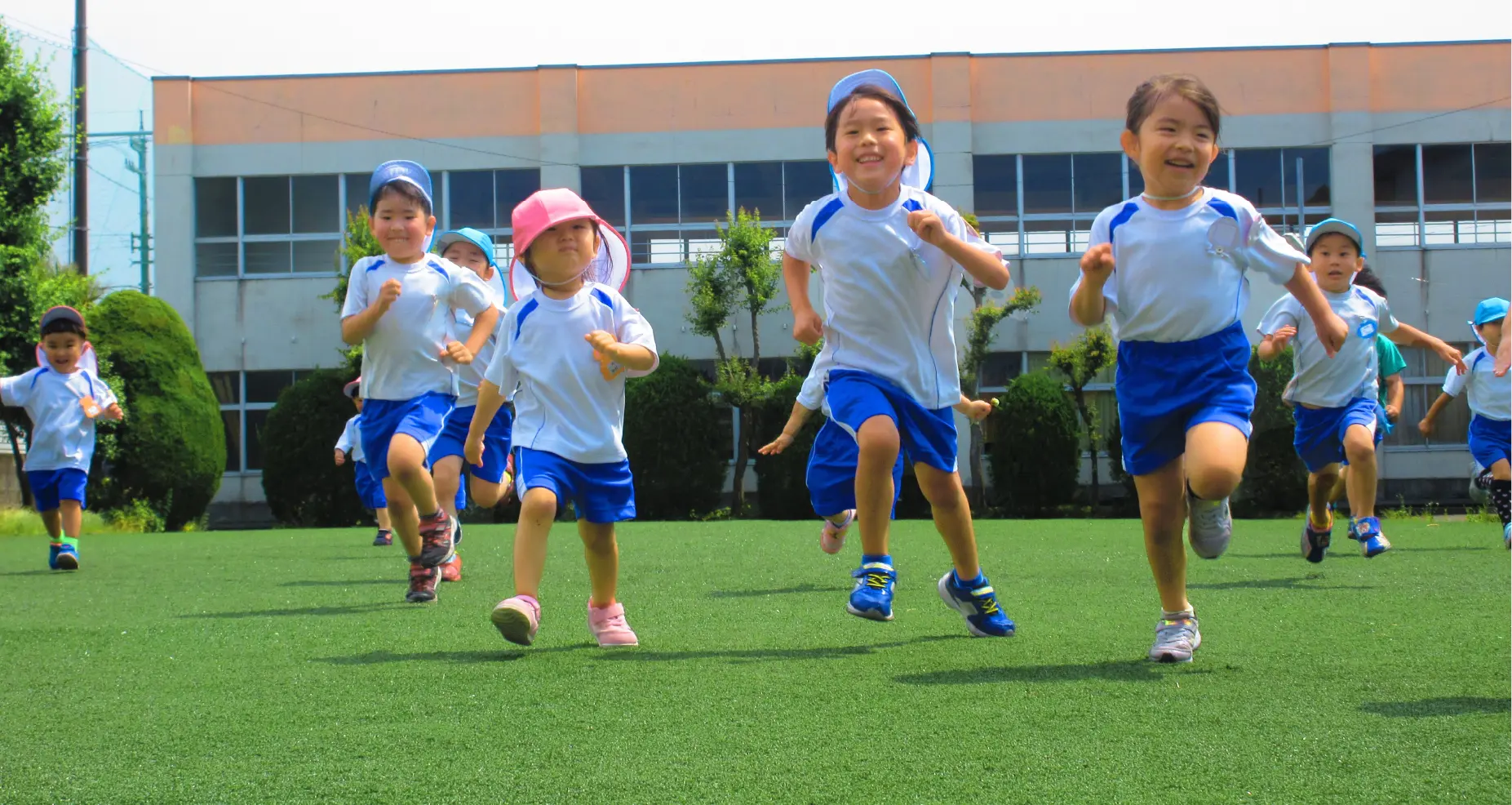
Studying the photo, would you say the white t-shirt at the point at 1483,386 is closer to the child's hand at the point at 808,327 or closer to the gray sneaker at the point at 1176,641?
the gray sneaker at the point at 1176,641

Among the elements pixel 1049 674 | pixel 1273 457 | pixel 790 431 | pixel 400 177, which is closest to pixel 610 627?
pixel 1049 674

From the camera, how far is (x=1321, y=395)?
28.2ft

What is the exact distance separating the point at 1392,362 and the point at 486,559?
663 cm

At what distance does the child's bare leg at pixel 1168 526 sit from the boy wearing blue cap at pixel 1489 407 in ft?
22.0

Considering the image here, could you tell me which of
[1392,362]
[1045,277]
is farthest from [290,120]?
[1392,362]

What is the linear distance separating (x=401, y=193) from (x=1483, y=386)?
27.4 ft

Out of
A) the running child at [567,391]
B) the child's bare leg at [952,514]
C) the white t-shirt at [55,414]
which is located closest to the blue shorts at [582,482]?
the running child at [567,391]

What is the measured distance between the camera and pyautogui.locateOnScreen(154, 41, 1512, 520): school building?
93.6 ft

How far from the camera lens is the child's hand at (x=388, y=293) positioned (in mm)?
6531

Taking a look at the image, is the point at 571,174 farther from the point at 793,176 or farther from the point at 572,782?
the point at 572,782

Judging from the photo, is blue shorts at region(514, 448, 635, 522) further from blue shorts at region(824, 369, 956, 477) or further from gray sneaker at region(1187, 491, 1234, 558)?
gray sneaker at region(1187, 491, 1234, 558)

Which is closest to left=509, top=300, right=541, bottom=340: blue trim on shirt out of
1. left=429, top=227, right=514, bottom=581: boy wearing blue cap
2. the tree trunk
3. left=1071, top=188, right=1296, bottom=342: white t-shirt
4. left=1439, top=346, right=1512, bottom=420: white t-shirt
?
left=1071, top=188, right=1296, bottom=342: white t-shirt

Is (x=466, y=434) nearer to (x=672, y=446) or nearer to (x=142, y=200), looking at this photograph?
(x=672, y=446)

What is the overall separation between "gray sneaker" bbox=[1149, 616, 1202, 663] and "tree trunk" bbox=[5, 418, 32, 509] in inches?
784
